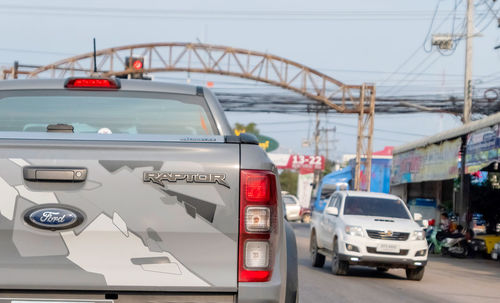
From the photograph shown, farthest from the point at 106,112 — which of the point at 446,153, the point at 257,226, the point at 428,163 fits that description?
the point at 428,163

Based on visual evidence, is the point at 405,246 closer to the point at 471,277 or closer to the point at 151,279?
the point at 471,277

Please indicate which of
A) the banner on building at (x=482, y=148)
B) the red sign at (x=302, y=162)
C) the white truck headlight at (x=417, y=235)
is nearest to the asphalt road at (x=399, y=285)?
the white truck headlight at (x=417, y=235)

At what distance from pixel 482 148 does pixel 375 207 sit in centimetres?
715

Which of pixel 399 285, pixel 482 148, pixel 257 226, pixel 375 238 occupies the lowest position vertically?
pixel 399 285

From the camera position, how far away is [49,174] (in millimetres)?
3695

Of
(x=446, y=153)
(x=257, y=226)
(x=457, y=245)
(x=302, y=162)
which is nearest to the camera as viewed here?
(x=257, y=226)

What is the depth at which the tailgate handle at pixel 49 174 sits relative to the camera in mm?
3691

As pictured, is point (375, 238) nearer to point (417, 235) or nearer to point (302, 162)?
point (417, 235)

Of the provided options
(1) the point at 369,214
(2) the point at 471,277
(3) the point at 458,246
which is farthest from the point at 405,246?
(3) the point at 458,246

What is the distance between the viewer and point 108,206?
3.75 m

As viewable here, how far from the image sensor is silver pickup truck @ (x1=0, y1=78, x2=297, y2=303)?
3705mm

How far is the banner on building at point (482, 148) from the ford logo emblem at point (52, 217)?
19.2 meters

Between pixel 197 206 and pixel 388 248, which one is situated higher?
pixel 197 206

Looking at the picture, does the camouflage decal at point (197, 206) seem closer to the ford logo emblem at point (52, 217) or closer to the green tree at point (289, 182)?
the ford logo emblem at point (52, 217)
